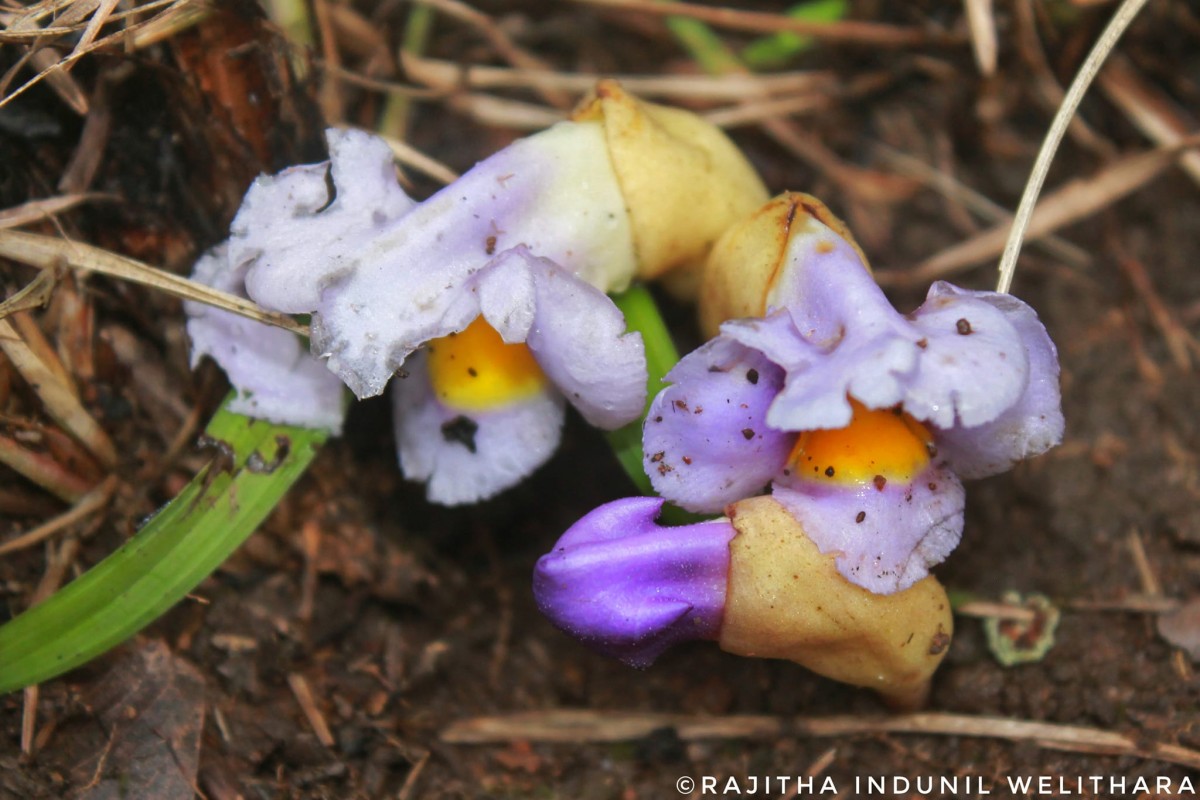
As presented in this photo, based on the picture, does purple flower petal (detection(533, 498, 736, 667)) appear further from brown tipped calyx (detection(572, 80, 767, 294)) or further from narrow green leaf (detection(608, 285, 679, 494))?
brown tipped calyx (detection(572, 80, 767, 294))

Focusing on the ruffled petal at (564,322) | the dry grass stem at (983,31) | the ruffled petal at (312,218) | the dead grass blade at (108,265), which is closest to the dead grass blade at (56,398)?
the dead grass blade at (108,265)

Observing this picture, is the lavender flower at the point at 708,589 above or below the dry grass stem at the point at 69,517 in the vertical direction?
below

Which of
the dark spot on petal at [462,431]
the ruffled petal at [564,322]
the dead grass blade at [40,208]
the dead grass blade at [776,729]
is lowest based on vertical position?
the dead grass blade at [776,729]

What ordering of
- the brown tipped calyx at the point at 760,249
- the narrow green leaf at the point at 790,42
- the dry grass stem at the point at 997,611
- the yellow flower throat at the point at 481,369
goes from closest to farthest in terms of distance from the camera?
the brown tipped calyx at the point at 760,249, the yellow flower throat at the point at 481,369, the dry grass stem at the point at 997,611, the narrow green leaf at the point at 790,42

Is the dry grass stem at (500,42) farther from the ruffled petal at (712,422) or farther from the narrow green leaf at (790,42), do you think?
the ruffled petal at (712,422)

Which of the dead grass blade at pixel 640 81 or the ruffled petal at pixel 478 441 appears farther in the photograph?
the dead grass blade at pixel 640 81

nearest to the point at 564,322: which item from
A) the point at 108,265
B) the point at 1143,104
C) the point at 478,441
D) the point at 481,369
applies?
the point at 481,369
